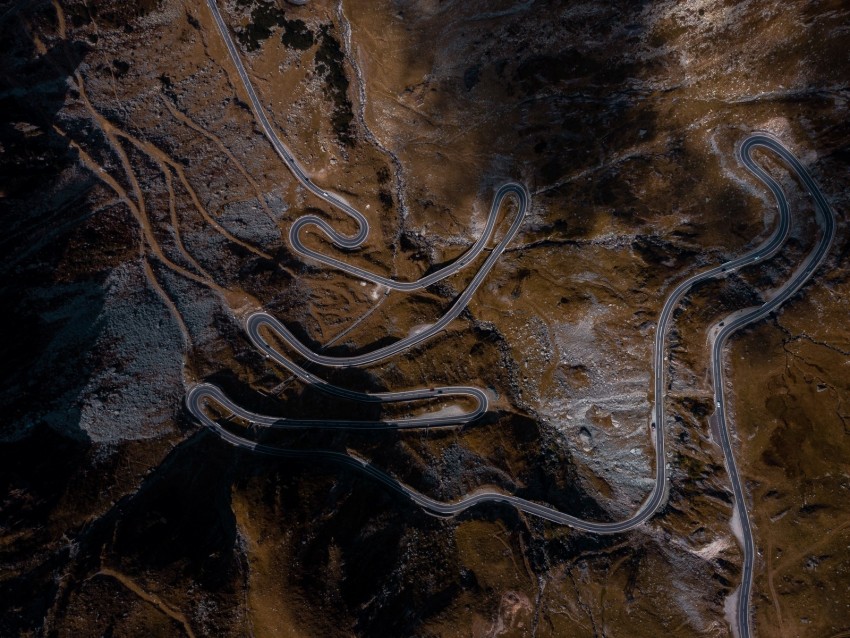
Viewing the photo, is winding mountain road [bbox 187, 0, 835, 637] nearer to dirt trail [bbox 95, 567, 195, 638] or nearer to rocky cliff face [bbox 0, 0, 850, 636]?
rocky cliff face [bbox 0, 0, 850, 636]

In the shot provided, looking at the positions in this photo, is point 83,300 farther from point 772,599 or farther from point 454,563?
point 772,599

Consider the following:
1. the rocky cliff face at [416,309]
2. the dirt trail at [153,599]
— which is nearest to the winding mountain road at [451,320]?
the rocky cliff face at [416,309]

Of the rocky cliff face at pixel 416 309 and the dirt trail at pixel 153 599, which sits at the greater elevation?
the rocky cliff face at pixel 416 309

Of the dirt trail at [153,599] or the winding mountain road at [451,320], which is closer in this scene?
the dirt trail at [153,599]

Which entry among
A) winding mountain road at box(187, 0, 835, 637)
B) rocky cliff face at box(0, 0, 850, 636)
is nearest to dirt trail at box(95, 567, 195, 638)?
rocky cliff face at box(0, 0, 850, 636)

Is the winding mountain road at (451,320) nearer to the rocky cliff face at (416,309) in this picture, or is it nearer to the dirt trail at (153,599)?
the rocky cliff face at (416,309)

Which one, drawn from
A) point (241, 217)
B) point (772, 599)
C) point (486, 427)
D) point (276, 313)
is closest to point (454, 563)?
point (486, 427)
